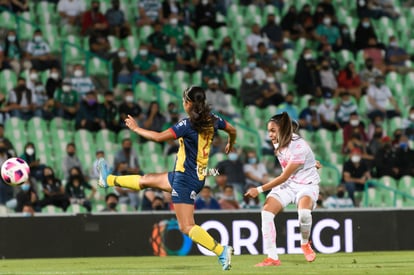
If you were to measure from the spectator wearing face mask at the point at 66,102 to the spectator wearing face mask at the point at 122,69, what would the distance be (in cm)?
130

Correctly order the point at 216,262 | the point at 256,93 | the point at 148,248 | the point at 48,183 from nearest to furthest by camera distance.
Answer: the point at 216,262
the point at 148,248
the point at 48,183
the point at 256,93

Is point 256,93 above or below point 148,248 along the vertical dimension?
above

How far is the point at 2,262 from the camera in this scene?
674 inches

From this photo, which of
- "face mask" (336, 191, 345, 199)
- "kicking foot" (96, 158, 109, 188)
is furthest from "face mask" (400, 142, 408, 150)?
"kicking foot" (96, 158, 109, 188)

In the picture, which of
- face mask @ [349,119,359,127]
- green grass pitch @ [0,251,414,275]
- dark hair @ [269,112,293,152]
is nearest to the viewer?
green grass pitch @ [0,251,414,275]

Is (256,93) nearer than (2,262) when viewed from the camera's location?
No

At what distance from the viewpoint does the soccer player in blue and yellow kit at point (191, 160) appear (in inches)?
505

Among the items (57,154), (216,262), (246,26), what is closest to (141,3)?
(246,26)

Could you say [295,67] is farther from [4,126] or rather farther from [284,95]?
[4,126]

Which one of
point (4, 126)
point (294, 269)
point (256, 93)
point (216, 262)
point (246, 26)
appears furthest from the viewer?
point (246, 26)

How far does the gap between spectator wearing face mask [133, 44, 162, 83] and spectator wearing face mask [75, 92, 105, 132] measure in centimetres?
188

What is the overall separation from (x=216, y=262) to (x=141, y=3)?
37.3ft

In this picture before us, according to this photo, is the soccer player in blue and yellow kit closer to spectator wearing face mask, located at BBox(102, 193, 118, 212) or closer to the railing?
spectator wearing face mask, located at BBox(102, 193, 118, 212)

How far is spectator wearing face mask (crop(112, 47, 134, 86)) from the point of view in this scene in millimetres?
24391
